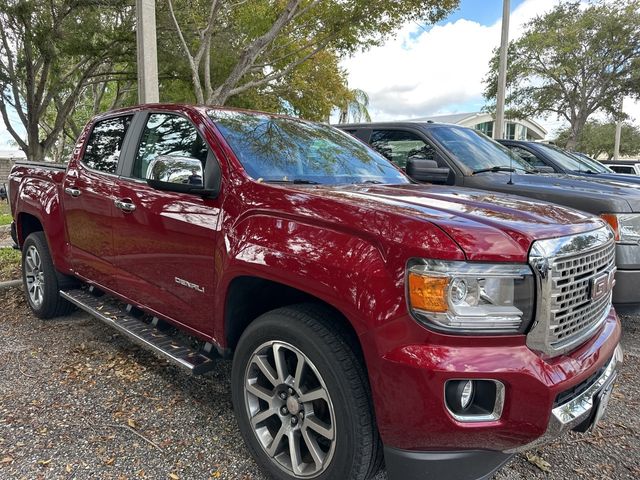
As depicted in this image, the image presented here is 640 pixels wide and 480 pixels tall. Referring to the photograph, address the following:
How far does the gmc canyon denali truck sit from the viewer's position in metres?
1.80

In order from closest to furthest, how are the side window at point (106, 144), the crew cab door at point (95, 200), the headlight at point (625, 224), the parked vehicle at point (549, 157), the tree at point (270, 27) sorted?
the crew cab door at point (95, 200) → the side window at point (106, 144) → the headlight at point (625, 224) → the parked vehicle at point (549, 157) → the tree at point (270, 27)

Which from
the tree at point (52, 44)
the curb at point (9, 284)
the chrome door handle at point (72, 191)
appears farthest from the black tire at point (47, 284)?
the tree at point (52, 44)

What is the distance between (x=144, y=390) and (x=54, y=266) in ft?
5.84

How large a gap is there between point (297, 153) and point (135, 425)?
6.17ft

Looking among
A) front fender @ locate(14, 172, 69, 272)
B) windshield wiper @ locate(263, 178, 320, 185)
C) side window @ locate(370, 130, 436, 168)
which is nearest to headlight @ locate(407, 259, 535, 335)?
windshield wiper @ locate(263, 178, 320, 185)

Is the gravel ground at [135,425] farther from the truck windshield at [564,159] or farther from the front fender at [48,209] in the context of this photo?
the truck windshield at [564,159]

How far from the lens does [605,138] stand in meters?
49.3

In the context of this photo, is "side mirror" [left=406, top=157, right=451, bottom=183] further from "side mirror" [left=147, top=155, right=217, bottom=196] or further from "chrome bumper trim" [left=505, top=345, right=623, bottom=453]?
"chrome bumper trim" [left=505, top=345, right=623, bottom=453]

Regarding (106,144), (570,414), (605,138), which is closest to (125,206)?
(106,144)

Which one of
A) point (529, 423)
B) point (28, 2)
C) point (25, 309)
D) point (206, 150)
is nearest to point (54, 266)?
point (25, 309)

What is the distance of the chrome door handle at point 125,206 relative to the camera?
3.22 metres

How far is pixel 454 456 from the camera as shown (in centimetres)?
182

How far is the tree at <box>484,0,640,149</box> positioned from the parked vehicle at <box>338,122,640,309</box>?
20.6 metres

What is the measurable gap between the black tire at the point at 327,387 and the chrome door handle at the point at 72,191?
7.42ft
